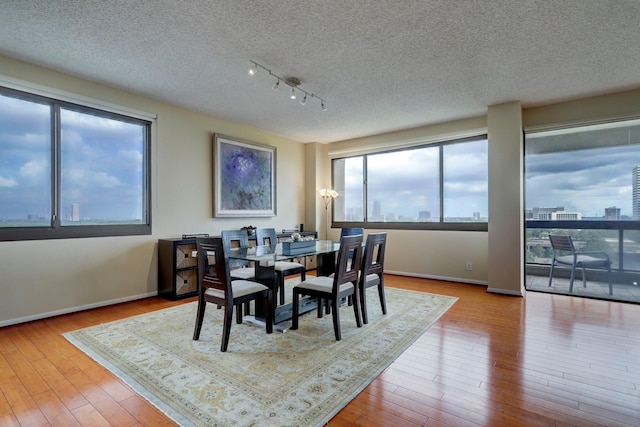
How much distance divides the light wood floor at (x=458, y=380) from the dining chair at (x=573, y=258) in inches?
39.7

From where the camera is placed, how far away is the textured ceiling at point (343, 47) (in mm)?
2338

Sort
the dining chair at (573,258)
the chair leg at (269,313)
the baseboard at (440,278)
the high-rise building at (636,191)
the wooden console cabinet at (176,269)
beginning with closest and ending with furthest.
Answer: the chair leg at (269,313), the high-rise building at (636,191), the wooden console cabinet at (176,269), the dining chair at (573,258), the baseboard at (440,278)

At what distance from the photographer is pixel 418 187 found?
225 inches

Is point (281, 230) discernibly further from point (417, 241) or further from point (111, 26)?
point (111, 26)

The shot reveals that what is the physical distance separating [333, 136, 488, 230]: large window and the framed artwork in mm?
1669

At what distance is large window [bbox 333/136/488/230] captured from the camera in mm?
5117

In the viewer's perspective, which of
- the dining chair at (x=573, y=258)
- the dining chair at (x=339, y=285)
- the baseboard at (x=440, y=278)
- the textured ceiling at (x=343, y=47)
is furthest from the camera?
the baseboard at (x=440, y=278)

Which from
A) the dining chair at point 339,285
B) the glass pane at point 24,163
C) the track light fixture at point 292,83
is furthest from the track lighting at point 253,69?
the glass pane at point 24,163

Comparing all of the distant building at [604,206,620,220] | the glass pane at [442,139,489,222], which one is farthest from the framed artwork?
the distant building at [604,206,620,220]

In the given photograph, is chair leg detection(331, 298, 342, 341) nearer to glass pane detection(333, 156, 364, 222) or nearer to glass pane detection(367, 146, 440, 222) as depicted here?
glass pane detection(367, 146, 440, 222)

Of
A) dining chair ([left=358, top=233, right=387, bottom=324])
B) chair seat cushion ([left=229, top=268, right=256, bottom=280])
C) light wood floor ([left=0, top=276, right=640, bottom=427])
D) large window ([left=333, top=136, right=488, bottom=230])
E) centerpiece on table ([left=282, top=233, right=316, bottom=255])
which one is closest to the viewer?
light wood floor ([left=0, top=276, right=640, bottom=427])

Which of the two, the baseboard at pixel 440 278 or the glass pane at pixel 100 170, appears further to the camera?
the baseboard at pixel 440 278

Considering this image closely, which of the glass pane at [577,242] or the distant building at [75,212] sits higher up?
the distant building at [75,212]

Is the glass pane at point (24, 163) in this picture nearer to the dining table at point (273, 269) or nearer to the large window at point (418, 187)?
the dining table at point (273, 269)
